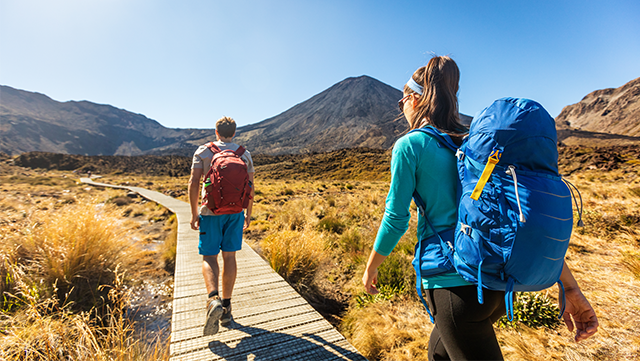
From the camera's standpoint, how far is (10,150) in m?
129

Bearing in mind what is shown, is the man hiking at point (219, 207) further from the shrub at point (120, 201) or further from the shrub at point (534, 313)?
the shrub at point (120, 201)

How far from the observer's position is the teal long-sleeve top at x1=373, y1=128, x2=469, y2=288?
107cm

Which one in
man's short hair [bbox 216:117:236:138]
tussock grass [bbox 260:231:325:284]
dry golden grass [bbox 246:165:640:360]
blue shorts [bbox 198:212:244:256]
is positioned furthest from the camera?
tussock grass [bbox 260:231:325:284]

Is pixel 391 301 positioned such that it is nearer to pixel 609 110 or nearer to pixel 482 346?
pixel 482 346

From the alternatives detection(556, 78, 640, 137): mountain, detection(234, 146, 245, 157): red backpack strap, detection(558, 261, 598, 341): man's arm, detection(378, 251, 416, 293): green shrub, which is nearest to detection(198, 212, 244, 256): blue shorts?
detection(234, 146, 245, 157): red backpack strap

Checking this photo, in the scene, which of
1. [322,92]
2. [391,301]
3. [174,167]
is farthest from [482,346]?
[322,92]

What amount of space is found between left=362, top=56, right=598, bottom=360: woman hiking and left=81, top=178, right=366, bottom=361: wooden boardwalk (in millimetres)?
1338

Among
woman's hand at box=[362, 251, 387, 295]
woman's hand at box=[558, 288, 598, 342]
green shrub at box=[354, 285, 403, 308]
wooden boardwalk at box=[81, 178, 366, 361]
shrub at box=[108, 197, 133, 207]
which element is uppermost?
woman's hand at box=[362, 251, 387, 295]

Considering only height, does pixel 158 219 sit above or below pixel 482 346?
below

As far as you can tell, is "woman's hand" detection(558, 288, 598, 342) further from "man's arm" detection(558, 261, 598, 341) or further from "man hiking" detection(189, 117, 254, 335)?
"man hiking" detection(189, 117, 254, 335)

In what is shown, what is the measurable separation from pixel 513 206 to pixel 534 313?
8.77 feet

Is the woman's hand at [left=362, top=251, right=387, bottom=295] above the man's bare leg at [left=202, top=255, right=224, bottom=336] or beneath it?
above

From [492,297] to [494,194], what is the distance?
37 cm

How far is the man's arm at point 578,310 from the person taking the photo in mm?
1153
